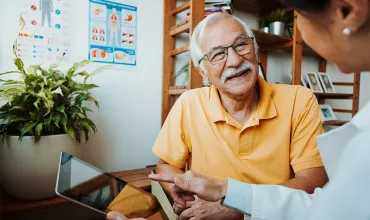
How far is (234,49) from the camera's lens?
96 cm

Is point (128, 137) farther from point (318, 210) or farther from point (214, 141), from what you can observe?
point (318, 210)

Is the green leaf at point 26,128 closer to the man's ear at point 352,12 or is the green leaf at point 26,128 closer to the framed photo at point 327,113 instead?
the man's ear at point 352,12

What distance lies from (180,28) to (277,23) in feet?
2.73

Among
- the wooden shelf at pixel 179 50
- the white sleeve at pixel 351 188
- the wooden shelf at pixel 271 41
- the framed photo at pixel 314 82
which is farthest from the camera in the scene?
the framed photo at pixel 314 82

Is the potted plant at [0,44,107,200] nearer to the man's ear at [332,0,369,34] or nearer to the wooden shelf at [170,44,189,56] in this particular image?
the wooden shelf at [170,44,189,56]

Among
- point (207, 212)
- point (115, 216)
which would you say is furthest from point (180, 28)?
point (115, 216)

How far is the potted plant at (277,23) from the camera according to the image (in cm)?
189

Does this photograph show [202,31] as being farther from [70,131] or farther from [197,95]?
[70,131]

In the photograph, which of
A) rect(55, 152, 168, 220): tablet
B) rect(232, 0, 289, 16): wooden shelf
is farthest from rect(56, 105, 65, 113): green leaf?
rect(232, 0, 289, 16): wooden shelf

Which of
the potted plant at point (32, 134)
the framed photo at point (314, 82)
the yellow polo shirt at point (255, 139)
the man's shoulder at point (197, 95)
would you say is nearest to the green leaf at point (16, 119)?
the potted plant at point (32, 134)

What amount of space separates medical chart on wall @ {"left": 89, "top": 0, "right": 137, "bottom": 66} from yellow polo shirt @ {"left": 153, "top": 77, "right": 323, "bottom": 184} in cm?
73

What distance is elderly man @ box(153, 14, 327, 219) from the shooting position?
3.03 ft

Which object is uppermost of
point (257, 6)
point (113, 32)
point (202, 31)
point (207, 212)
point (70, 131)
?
point (257, 6)

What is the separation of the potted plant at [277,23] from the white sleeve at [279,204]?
1.55 meters
